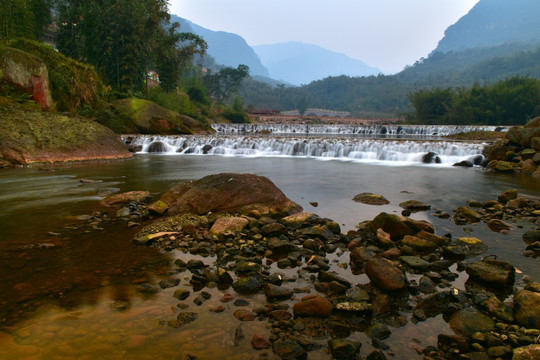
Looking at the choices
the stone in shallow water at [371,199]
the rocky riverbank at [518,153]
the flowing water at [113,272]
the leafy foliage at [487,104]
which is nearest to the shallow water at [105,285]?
the flowing water at [113,272]

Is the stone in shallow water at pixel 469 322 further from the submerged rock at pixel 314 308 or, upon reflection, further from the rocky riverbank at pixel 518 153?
the rocky riverbank at pixel 518 153

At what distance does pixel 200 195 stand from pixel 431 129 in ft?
117

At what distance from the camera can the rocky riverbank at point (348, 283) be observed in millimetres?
2852

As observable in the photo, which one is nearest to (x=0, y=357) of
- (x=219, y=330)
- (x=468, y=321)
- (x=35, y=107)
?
(x=219, y=330)

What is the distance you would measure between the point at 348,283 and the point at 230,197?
11.8 ft

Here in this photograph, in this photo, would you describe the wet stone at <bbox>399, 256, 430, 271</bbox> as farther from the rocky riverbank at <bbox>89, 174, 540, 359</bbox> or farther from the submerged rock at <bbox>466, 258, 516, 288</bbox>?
the submerged rock at <bbox>466, 258, 516, 288</bbox>

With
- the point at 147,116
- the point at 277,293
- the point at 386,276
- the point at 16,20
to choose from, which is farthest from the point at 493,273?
the point at 16,20

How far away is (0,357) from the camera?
260cm

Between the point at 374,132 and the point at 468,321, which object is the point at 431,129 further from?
the point at 468,321

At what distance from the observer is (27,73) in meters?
18.8

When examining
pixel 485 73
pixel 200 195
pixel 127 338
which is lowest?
pixel 127 338

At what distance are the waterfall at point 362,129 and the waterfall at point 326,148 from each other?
16895 millimetres

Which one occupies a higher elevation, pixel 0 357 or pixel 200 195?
pixel 200 195

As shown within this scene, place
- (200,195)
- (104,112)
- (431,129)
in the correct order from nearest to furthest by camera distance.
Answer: (200,195), (104,112), (431,129)
